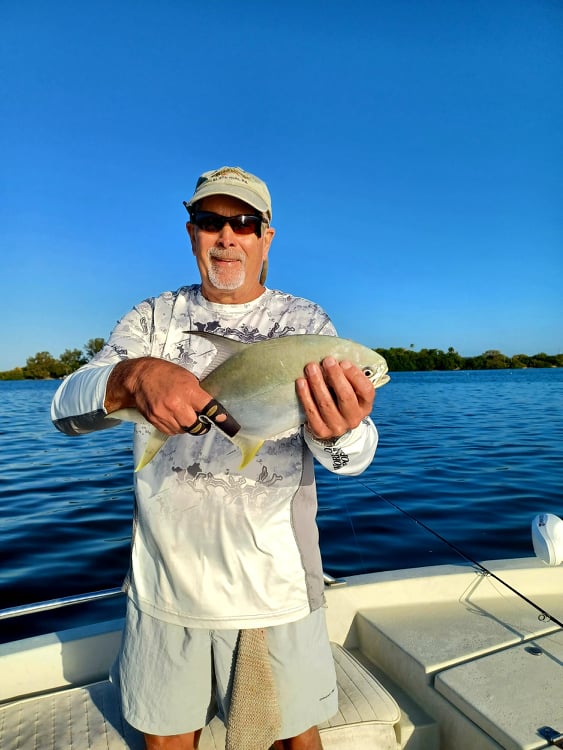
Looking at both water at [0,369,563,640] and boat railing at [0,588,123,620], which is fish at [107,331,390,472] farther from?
water at [0,369,563,640]

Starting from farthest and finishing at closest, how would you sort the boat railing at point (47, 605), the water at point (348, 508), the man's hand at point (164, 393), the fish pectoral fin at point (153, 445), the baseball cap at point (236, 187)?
the water at point (348, 508), the boat railing at point (47, 605), the baseball cap at point (236, 187), the fish pectoral fin at point (153, 445), the man's hand at point (164, 393)

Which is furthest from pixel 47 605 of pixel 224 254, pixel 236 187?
pixel 236 187

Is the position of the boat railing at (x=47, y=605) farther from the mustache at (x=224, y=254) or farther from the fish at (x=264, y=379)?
the mustache at (x=224, y=254)

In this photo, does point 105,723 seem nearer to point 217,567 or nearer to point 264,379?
point 217,567

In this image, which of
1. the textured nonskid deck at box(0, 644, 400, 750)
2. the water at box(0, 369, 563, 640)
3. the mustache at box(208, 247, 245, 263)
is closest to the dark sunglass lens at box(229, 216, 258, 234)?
the mustache at box(208, 247, 245, 263)

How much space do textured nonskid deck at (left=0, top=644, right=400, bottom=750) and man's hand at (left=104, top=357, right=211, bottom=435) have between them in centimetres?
186

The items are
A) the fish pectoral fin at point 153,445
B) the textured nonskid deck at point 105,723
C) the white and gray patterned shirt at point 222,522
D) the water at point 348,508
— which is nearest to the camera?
the fish pectoral fin at point 153,445

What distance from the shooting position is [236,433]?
216cm

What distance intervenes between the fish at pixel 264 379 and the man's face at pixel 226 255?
1.80 feet

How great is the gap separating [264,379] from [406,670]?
7.76 ft

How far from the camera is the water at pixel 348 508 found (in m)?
6.75

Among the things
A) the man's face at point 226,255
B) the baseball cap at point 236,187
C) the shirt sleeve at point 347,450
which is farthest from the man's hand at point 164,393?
the baseball cap at point 236,187

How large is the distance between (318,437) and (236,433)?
0.34 meters

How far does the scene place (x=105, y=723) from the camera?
9.29 ft
